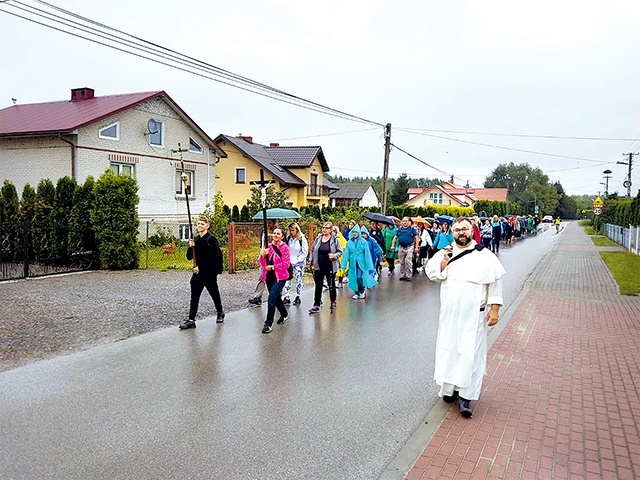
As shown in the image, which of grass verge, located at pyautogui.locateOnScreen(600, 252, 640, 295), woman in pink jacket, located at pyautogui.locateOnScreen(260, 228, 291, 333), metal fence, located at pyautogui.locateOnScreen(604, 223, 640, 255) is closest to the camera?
woman in pink jacket, located at pyautogui.locateOnScreen(260, 228, 291, 333)

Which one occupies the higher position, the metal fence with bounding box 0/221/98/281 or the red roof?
the red roof

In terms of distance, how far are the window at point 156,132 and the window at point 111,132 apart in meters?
1.86

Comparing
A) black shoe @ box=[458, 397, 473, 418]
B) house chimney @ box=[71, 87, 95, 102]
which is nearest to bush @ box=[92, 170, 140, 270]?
black shoe @ box=[458, 397, 473, 418]

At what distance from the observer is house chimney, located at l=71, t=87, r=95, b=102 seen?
2758 centimetres

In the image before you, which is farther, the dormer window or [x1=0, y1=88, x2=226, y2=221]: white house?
the dormer window

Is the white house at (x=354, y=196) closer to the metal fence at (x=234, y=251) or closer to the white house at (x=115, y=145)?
the white house at (x=115, y=145)

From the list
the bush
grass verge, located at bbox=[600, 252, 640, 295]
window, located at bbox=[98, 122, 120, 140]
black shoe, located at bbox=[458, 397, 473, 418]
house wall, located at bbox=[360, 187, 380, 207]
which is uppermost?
window, located at bbox=[98, 122, 120, 140]

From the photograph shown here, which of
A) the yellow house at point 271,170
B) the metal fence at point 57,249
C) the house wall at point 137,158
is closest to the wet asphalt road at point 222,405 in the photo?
the metal fence at point 57,249

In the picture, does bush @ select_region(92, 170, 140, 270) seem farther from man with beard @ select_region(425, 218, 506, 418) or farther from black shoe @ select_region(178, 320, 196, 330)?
man with beard @ select_region(425, 218, 506, 418)

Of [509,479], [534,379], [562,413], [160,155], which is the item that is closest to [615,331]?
[534,379]

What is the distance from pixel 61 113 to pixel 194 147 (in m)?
6.75

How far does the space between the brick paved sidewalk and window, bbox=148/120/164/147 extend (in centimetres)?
2081

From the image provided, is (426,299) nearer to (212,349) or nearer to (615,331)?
(615,331)

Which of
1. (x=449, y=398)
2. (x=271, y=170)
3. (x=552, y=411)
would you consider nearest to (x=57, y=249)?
(x=449, y=398)
